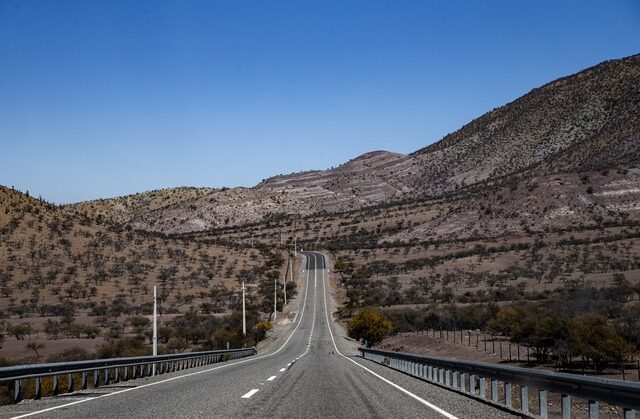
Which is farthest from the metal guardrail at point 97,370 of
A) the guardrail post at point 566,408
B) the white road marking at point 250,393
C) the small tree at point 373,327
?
the small tree at point 373,327

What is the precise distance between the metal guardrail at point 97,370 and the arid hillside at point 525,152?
91155mm

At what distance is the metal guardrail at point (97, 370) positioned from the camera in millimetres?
15586

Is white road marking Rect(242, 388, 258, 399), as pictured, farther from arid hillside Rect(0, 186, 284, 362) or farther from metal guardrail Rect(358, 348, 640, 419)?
arid hillside Rect(0, 186, 284, 362)

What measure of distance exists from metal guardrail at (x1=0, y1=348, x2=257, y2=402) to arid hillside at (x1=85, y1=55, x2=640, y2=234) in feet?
299

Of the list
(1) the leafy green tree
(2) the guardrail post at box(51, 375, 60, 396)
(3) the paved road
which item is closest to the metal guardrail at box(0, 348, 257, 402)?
(2) the guardrail post at box(51, 375, 60, 396)

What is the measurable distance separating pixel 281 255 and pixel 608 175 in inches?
2237

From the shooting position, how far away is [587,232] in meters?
98.5

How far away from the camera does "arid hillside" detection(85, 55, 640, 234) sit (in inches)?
5153

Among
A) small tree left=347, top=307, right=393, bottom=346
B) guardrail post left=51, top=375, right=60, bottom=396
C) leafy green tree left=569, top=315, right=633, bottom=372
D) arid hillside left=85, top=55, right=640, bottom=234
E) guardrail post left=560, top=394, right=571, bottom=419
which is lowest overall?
small tree left=347, top=307, right=393, bottom=346

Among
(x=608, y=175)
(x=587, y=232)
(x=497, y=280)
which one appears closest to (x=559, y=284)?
(x=497, y=280)

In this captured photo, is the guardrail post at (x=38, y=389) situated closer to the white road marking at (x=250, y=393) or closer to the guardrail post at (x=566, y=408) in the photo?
the white road marking at (x=250, y=393)

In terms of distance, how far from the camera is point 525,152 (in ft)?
511

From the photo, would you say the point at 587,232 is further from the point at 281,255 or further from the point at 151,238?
the point at 151,238

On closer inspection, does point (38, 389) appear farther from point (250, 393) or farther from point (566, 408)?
point (566, 408)
